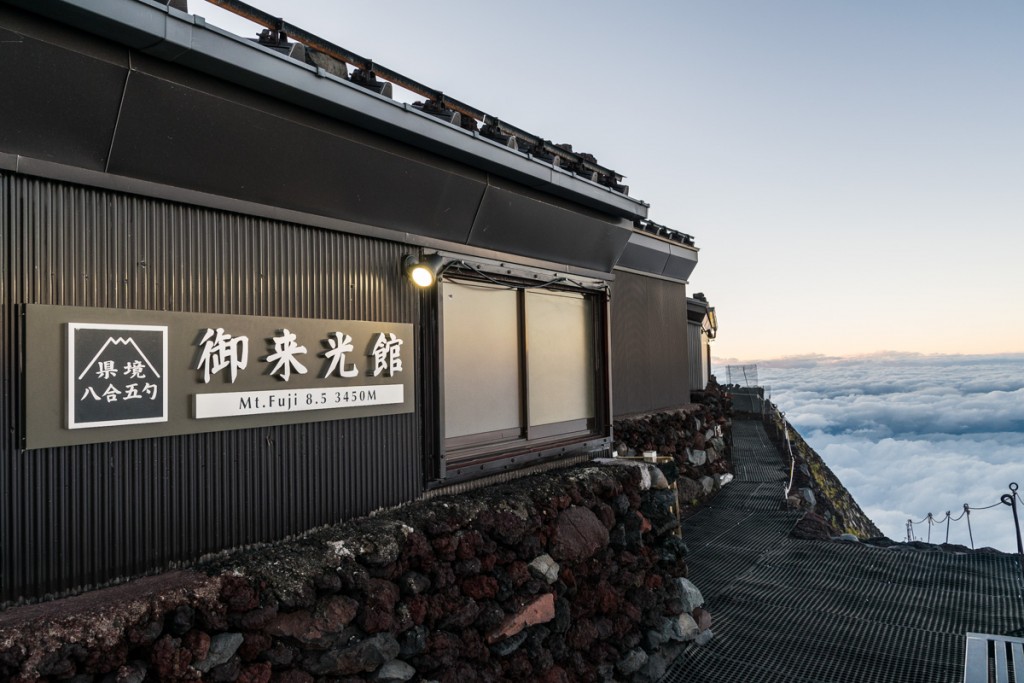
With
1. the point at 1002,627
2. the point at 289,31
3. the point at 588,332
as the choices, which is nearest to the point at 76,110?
the point at 289,31

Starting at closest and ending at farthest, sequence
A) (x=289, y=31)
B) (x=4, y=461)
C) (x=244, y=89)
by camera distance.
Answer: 1. (x=4, y=461)
2. (x=244, y=89)
3. (x=289, y=31)

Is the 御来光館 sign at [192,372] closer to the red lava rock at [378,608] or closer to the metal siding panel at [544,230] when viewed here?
the red lava rock at [378,608]

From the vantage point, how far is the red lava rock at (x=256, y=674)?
10.5 feet

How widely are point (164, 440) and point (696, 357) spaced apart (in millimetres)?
14633

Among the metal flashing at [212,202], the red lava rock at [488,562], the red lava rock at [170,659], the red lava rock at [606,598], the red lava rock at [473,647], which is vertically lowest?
the red lava rock at [606,598]

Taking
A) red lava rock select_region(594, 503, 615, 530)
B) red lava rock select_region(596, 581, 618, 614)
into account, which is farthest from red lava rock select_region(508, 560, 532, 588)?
red lava rock select_region(594, 503, 615, 530)

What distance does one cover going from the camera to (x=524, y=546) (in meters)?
4.95

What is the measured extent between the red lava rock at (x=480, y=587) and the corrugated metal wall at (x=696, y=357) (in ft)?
39.8

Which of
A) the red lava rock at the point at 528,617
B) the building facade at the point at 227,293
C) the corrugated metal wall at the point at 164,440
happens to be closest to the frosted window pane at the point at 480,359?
the building facade at the point at 227,293

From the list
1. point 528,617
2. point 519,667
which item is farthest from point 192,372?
point 519,667

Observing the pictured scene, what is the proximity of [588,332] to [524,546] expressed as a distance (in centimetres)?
284

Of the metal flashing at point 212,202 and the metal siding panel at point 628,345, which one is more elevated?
the metal flashing at point 212,202

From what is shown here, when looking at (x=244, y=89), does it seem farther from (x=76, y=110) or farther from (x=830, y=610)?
(x=830, y=610)

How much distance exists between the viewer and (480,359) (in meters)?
5.85
